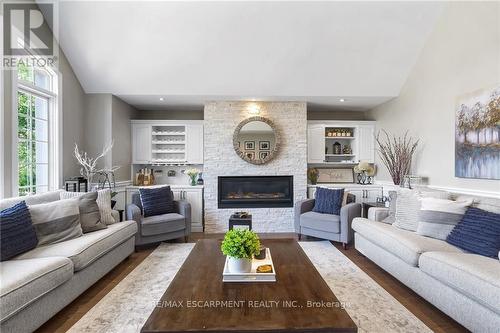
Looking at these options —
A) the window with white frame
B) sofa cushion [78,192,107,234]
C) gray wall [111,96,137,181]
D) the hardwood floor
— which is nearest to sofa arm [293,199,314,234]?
the hardwood floor

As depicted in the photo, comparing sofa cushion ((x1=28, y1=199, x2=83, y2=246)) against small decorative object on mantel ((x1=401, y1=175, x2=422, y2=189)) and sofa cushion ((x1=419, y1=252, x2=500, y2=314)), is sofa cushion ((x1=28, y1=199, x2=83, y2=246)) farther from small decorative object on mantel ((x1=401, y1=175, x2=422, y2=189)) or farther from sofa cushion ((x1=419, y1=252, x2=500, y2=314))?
small decorative object on mantel ((x1=401, y1=175, x2=422, y2=189))

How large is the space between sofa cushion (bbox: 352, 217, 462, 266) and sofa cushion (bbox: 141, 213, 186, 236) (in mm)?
2684

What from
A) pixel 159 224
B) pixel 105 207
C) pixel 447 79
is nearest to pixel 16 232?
pixel 105 207

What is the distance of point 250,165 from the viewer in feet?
16.5

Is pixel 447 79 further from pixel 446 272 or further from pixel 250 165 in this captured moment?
pixel 250 165

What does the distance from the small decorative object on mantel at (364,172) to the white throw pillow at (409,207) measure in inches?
73.2

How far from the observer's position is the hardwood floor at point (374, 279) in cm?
205

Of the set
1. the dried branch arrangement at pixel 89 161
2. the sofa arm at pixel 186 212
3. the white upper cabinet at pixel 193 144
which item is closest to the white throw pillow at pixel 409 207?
the sofa arm at pixel 186 212

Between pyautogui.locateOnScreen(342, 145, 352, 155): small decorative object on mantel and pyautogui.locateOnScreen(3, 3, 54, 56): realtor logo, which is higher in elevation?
pyautogui.locateOnScreen(3, 3, 54, 56): realtor logo

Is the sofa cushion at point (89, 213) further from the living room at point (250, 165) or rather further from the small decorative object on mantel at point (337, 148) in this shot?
the small decorative object on mantel at point (337, 148)

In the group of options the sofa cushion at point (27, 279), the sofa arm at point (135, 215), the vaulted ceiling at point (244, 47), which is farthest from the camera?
the sofa arm at point (135, 215)

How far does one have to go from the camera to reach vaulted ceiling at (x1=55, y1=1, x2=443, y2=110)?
11.4ft

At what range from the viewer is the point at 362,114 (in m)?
6.06

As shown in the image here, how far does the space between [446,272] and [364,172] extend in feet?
11.9
